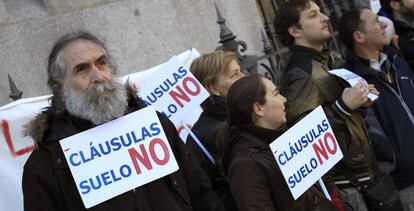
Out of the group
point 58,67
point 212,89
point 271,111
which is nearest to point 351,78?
point 271,111

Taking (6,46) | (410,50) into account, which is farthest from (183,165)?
(6,46)

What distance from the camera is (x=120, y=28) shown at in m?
5.74

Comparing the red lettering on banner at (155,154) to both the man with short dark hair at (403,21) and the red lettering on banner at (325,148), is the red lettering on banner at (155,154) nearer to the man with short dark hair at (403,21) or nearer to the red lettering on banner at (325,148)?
the red lettering on banner at (325,148)

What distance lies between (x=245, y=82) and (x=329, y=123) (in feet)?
1.85

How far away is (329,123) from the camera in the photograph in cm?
323

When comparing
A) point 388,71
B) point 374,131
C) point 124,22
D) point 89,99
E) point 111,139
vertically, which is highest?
point 124,22

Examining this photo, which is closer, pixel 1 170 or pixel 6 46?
pixel 1 170

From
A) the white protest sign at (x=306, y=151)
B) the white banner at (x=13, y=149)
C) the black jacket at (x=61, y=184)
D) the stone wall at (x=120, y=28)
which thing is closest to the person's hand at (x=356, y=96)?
the white protest sign at (x=306, y=151)

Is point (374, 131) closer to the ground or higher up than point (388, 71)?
closer to the ground

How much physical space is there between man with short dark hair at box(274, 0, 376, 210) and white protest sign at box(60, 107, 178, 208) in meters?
1.01

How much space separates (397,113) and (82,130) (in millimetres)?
1895

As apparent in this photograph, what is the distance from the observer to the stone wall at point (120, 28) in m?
5.27

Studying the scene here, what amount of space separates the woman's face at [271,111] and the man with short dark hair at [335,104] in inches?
17.5

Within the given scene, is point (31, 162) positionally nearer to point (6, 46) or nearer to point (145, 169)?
point (145, 169)
